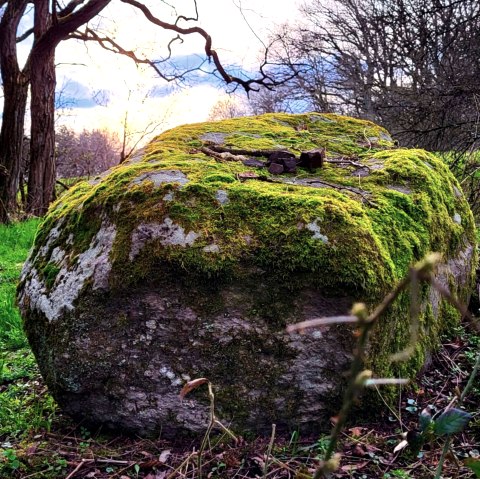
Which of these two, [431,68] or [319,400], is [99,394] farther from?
[431,68]

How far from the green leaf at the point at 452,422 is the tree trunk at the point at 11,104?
11.3 m

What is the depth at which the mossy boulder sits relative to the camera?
243 centimetres

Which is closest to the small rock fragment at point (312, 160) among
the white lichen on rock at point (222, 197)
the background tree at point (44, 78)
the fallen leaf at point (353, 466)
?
the white lichen on rock at point (222, 197)

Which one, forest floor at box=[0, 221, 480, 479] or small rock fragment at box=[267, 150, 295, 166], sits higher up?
small rock fragment at box=[267, 150, 295, 166]

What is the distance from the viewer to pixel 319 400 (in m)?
2.45

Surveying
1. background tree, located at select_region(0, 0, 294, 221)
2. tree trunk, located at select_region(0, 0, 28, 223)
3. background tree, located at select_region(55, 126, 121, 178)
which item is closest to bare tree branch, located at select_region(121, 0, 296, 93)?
background tree, located at select_region(0, 0, 294, 221)

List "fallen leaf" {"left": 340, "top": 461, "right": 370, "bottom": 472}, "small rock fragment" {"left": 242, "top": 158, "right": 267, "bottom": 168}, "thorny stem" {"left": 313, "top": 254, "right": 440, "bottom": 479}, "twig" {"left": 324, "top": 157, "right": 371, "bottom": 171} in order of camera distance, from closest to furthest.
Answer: "thorny stem" {"left": 313, "top": 254, "right": 440, "bottom": 479}, "fallen leaf" {"left": 340, "top": 461, "right": 370, "bottom": 472}, "small rock fragment" {"left": 242, "top": 158, "right": 267, "bottom": 168}, "twig" {"left": 324, "top": 157, "right": 371, "bottom": 171}

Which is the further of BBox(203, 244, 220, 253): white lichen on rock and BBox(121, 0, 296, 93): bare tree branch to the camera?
BBox(121, 0, 296, 93): bare tree branch

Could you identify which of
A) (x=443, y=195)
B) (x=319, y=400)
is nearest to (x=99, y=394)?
(x=319, y=400)

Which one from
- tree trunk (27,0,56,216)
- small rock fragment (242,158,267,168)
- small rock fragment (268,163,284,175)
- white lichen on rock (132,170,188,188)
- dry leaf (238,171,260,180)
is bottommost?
white lichen on rock (132,170,188,188)

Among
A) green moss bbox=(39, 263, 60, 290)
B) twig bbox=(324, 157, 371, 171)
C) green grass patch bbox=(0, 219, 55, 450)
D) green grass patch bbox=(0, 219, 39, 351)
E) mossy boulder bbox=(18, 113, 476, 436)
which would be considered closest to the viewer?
mossy boulder bbox=(18, 113, 476, 436)

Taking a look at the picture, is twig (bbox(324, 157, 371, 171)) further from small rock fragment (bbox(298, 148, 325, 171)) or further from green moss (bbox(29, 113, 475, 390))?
small rock fragment (bbox(298, 148, 325, 171))

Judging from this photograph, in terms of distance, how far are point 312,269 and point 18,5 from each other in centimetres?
1183

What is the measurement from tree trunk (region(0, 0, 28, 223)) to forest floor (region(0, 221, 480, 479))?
931 cm
